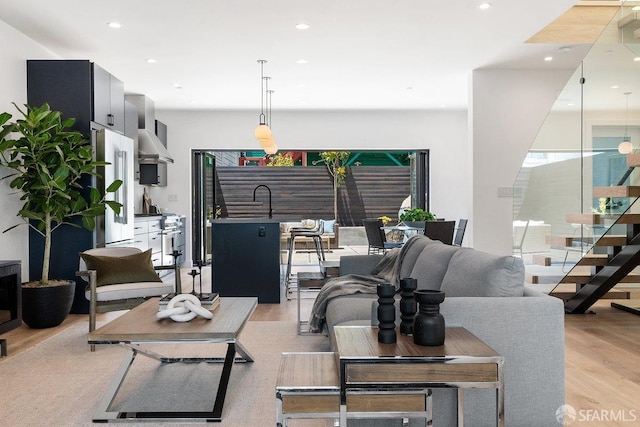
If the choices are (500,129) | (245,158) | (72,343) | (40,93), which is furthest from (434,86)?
(245,158)

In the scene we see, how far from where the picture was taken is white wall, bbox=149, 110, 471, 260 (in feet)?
30.6

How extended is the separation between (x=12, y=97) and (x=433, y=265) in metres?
4.07

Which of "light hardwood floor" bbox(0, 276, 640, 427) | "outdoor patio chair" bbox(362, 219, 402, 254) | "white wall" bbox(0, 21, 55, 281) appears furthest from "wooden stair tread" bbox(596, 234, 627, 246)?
"white wall" bbox(0, 21, 55, 281)

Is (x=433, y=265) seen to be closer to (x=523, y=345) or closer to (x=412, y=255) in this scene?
(x=412, y=255)

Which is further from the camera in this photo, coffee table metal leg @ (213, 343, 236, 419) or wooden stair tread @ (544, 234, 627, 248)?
wooden stair tread @ (544, 234, 627, 248)

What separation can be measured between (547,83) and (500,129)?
0.82 m

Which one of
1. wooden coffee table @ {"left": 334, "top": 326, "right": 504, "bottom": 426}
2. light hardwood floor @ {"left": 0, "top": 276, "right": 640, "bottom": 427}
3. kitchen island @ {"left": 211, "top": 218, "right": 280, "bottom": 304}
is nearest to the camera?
wooden coffee table @ {"left": 334, "top": 326, "right": 504, "bottom": 426}

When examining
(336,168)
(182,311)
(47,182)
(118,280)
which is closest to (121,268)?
(118,280)

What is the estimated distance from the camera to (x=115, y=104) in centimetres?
598

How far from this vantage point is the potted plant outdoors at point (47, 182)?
4559 millimetres

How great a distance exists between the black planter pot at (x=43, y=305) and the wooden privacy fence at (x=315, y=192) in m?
8.30

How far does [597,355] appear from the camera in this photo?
3.71 meters

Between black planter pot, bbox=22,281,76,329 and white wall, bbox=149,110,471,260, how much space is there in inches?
180

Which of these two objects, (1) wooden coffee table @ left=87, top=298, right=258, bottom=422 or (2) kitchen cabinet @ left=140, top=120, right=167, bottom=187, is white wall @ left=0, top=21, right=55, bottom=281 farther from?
(2) kitchen cabinet @ left=140, top=120, right=167, bottom=187
